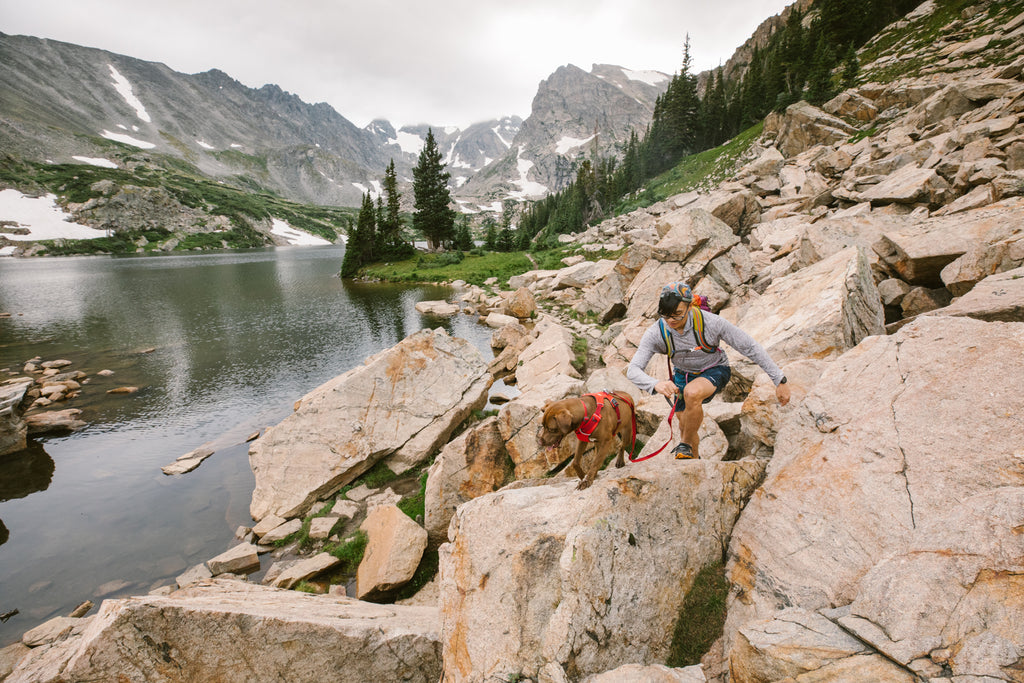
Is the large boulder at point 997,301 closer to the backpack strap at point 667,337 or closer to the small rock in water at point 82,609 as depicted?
the backpack strap at point 667,337

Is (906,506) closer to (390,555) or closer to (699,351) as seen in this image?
(699,351)

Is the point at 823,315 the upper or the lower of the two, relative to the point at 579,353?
upper

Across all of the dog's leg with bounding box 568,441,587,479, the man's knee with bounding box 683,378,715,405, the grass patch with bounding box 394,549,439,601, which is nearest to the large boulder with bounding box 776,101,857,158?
the man's knee with bounding box 683,378,715,405

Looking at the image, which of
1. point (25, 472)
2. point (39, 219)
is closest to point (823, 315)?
point (25, 472)

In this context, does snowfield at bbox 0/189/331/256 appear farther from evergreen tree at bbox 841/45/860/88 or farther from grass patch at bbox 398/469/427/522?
evergreen tree at bbox 841/45/860/88

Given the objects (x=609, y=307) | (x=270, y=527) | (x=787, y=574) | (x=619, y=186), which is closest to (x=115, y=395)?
(x=270, y=527)

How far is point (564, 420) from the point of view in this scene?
6.16 meters

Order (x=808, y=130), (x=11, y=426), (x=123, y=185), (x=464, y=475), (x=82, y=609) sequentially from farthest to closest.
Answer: (x=123, y=185), (x=808, y=130), (x=11, y=426), (x=464, y=475), (x=82, y=609)

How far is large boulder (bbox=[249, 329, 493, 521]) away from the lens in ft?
39.3

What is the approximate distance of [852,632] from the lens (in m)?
3.34

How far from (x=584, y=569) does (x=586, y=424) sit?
8.14 ft

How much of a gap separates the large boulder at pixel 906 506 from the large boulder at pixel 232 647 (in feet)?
15.7

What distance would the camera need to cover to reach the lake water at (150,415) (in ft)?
35.2

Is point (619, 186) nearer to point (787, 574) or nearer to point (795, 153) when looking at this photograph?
point (795, 153)
